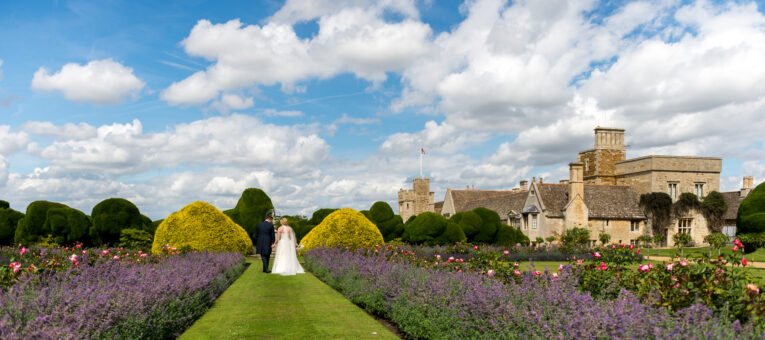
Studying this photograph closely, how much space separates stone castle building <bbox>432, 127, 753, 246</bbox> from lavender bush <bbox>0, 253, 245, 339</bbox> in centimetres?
3483

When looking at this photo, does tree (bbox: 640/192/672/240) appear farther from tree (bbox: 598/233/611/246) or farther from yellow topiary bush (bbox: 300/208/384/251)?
yellow topiary bush (bbox: 300/208/384/251)

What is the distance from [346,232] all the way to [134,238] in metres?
10.7

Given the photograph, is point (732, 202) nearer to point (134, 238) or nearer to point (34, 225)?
point (134, 238)

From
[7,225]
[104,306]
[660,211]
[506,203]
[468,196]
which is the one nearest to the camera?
[104,306]

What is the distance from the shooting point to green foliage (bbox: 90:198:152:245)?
26.1m

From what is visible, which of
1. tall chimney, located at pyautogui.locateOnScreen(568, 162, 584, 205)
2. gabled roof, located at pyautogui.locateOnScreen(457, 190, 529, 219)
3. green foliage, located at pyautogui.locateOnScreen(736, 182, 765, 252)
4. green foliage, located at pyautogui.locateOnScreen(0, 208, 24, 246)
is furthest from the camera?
gabled roof, located at pyautogui.locateOnScreen(457, 190, 529, 219)

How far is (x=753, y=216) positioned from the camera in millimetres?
30391

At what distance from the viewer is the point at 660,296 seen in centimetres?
588

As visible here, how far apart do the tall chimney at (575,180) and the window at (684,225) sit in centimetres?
883

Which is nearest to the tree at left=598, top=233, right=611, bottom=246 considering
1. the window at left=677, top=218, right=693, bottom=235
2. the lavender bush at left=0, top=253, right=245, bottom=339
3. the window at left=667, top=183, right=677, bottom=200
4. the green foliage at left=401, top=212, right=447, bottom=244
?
the window at left=677, top=218, right=693, bottom=235

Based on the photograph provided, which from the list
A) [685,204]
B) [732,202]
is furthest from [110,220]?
[732,202]

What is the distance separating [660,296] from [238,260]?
44.8ft

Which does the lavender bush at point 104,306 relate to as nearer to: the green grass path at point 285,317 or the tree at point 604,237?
the green grass path at point 285,317

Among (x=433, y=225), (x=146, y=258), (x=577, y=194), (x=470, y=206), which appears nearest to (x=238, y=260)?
(x=146, y=258)
